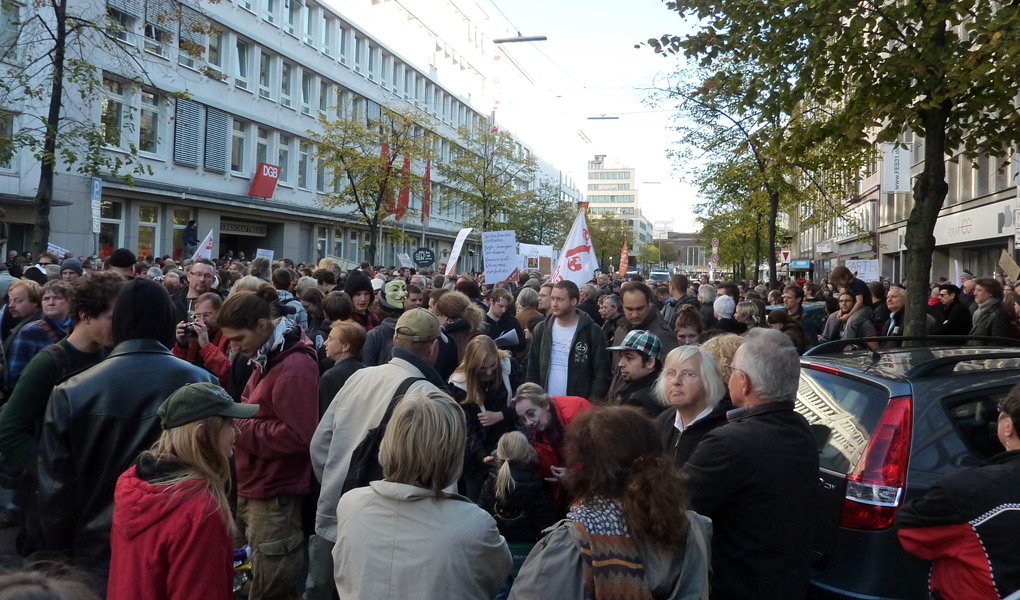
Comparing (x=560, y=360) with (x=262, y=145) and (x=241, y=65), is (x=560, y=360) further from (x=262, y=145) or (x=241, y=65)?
(x=262, y=145)

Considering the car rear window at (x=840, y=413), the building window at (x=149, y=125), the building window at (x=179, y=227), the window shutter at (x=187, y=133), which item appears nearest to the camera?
the car rear window at (x=840, y=413)

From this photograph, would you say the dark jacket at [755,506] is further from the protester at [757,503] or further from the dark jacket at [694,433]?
the dark jacket at [694,433]

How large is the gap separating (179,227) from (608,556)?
30147 millimetres

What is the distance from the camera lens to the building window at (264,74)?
112 feet

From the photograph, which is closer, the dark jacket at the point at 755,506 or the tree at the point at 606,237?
the dark jacket at the point at 755,506

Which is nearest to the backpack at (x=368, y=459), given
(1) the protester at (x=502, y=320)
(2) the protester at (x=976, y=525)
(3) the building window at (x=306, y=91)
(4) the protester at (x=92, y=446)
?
(4) the protester at (x=92, y=446)

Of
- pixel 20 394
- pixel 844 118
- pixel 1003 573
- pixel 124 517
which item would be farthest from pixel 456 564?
pixel 844 118

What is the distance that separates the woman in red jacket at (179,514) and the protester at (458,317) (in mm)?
3576

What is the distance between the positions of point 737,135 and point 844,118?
43.2 ft

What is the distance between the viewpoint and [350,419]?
3947 mm

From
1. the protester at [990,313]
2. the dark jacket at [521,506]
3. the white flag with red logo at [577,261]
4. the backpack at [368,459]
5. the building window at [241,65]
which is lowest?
the dark jacket at [521,506]

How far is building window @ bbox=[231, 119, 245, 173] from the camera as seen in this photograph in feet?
107

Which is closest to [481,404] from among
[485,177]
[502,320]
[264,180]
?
[502,320]

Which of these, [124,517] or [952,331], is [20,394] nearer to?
[124,517]
